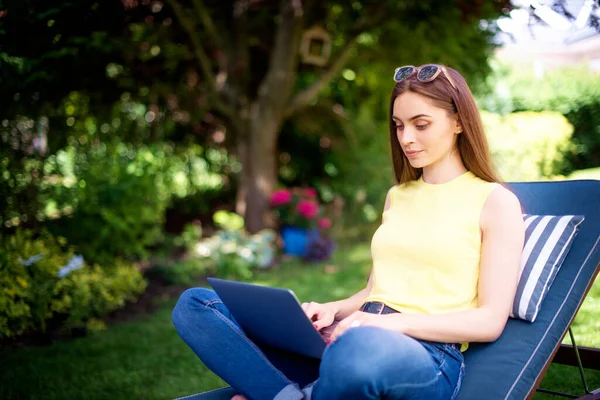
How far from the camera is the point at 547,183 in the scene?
8.24ft

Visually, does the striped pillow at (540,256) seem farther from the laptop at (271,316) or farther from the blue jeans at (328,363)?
the laptop at (271,316)

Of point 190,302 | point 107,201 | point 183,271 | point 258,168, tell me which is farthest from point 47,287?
point 258,168

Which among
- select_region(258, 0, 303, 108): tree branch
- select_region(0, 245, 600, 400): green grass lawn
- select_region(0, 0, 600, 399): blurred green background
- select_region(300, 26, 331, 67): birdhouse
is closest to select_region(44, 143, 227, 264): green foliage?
select_region(0, 0, 600, 399): blurred green background

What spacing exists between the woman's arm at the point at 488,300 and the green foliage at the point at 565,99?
5534 millimetres

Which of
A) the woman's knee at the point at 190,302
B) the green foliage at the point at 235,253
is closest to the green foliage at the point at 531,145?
the green foliage at the point at 235,253

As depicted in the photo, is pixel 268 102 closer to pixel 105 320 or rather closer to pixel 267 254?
pixel 267 254

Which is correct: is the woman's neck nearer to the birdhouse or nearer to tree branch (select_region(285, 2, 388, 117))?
tree branch (select_region(285, 2, 388, 117))

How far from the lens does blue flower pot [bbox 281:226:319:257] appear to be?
22.4ft

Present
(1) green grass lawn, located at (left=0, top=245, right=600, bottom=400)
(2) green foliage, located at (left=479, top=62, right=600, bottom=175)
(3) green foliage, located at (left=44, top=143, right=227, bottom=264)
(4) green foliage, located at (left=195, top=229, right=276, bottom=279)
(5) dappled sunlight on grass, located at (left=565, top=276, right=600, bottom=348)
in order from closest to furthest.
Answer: (1) green grass lawn, located at (left=0, top=245, right=600, bottom=400)
(5) dappled sunlight on grass, located at (left=565, top=276, right=600, bottom=348)
(3) green foliage, located at (left=44, top=143, right=227, bottom=264)
(4) green foliage, located at (left=195, top=229, right=276, bottom=279)
(2) green foliage, located at (left=479, top=62, right=600, bottom=175)

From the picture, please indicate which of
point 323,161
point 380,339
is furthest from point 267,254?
point 380,339

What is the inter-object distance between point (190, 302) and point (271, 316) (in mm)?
387

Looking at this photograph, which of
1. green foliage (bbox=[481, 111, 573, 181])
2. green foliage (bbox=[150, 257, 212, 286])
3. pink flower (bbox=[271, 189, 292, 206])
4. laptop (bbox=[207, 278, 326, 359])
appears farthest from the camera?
green foliage (bbox=[481, 111, 573, 181])

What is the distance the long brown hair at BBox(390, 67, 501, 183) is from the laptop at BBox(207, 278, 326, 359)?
851 mm

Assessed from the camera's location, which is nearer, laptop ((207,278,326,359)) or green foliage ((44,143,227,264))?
laptop ((207,278,326,359))
